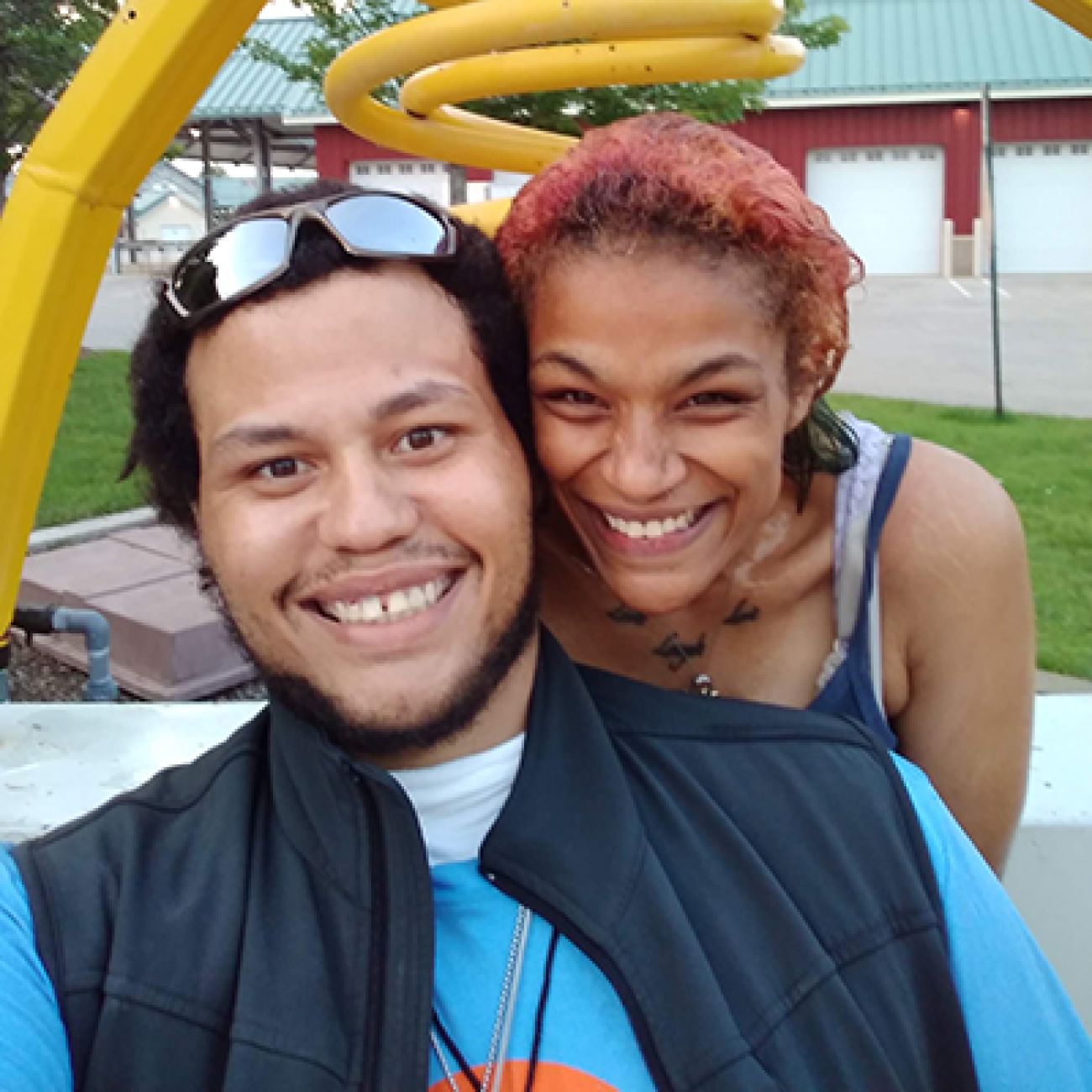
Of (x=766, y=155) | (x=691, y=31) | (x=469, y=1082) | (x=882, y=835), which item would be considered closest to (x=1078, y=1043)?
(x=882, y=835)

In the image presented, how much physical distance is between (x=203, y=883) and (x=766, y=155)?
115 centimetres

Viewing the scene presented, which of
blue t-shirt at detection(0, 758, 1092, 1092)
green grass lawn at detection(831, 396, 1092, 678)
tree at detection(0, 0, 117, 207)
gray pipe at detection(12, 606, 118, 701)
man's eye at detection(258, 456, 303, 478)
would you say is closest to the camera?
blue t-shirt at detection(0, 758, 1092, 1092)

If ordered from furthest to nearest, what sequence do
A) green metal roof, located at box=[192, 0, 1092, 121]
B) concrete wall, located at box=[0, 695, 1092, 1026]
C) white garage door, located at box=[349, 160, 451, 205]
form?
green metal roof, located at box=[192, 0, 1092, 121] → white garage door, located at box=[349, 160, 451, 205] → concrete wall, located at box=[0, 695, 1092, 1026]

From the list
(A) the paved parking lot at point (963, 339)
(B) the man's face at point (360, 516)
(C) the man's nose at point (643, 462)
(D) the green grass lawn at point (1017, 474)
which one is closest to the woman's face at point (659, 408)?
(C) the man's nose at point (643, 462)

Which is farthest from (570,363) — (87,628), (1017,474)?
(1017,474)

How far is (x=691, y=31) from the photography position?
1595 mm

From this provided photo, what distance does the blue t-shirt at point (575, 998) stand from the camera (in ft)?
3.79

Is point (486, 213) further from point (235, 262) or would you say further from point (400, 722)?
point (400, 722)

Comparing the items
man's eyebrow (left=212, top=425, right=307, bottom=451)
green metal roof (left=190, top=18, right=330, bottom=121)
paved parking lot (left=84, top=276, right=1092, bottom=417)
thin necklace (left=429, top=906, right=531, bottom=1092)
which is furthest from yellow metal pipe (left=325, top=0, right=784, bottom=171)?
green metal roof (left=190, top=18, right=330, bottom=121)

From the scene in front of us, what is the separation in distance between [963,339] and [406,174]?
10.5 metres

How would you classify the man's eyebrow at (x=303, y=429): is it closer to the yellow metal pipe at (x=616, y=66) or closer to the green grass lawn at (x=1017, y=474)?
the yellow metal pipe at (x=616, y=66)

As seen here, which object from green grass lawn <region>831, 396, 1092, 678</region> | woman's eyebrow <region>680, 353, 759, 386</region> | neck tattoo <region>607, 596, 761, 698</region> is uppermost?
woman's eyebrow <region>680, 353, 759, 386</region>

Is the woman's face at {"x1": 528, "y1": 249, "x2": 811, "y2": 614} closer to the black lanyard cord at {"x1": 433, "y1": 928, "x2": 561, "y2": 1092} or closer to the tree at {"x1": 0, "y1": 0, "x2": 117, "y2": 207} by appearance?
the black lanyard cord at {"x1": 433, "y1": 928, "x2": 561, "y2": 1092}

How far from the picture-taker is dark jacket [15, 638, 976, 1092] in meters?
1.18
